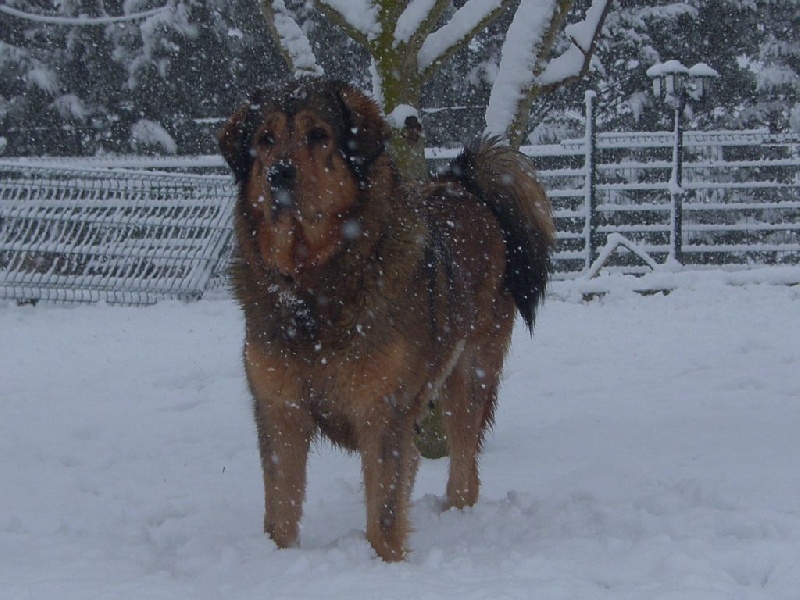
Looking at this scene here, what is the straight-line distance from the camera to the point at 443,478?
17.0ft

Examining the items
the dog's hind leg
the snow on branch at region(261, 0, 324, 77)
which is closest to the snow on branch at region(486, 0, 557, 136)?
the snow on branch at region(261, 0, 324, 77)

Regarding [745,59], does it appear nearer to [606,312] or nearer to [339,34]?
[339,34]

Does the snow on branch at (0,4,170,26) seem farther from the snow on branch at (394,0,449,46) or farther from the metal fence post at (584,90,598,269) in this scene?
the snow on branch at (394,0,449,46)

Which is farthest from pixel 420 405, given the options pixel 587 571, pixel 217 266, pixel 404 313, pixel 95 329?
pixel 217 266

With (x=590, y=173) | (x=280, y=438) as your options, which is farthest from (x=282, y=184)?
(x=590, y=173)

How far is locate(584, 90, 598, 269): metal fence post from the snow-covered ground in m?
4.95

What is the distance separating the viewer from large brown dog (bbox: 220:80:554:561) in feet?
11.5

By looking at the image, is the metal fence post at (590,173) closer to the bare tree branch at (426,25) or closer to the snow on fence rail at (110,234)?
the snow on fence rail at (110,234)

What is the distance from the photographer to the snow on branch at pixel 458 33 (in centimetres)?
576

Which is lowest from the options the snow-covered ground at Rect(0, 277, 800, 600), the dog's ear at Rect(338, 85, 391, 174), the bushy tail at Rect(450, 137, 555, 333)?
the snow-covered ground at Rect(0, 277, 800, 600)

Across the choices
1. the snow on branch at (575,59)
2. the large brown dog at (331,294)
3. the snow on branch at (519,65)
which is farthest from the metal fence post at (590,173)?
the large brown dog at (331,294)

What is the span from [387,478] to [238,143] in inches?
50.7

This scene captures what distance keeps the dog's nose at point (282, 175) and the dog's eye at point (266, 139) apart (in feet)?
0.47

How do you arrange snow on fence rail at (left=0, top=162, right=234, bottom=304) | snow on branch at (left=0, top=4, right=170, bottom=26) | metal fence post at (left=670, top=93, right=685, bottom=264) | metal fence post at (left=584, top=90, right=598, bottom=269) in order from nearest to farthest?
snow on fence rail at (left=0, top=162, right=234, bottom=304) < metal fence post at (left=584, top=90, right=598, bottom=269) < metal fence post at (left=670, top=93, right=685, bottom=264) < snow on branch at (left=0, top=4, right=170, bottom=26)
